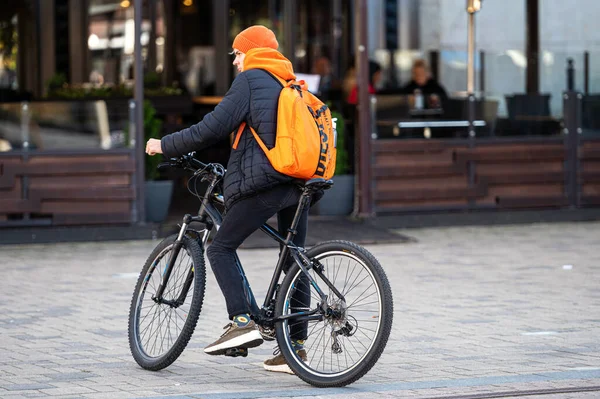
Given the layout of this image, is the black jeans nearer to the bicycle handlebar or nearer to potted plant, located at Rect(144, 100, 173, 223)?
the bicycle handlebar

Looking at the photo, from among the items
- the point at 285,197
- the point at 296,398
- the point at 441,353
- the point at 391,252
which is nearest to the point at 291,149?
the point at 285,197

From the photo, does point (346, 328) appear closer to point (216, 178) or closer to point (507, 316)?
point (216, 178)

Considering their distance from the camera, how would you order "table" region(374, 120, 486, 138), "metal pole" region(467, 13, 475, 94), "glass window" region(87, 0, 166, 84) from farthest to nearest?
"glass window" region(87, 0, 166, 84)
"metal pole" region(467, 13, 475, 94)
"table" region(374, 120, 486, 138)

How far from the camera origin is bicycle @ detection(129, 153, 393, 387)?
229 inches

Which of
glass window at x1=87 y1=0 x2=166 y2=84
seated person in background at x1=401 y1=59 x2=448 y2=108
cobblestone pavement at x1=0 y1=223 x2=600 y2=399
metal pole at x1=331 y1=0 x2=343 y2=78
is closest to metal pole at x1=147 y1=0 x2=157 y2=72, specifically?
glass window at x1=87 y1=0 x2=166 y2=84

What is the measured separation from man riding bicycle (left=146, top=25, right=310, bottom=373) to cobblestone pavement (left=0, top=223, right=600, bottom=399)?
1.13ft

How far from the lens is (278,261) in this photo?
6094mm

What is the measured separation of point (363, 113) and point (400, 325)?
5332 mm

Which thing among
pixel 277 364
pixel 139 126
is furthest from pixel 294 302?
pixel 139 126

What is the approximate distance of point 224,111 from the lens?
608 cm

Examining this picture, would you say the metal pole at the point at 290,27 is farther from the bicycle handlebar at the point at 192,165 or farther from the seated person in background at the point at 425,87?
the bicycle handlebar at the point at 192,165

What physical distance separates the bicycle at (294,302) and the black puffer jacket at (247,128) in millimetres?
174

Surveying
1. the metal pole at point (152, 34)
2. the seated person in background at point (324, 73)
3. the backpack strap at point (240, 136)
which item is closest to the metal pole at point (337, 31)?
the seated person in background at point (324, 73)

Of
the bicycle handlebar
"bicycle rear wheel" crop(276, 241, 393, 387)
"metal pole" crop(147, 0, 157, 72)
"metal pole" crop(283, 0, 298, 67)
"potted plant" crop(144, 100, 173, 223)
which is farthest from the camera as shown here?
"metal pole" crop(147, 0, 157, 72)
